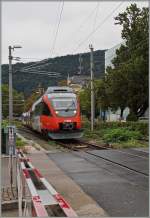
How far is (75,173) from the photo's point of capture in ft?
47.9

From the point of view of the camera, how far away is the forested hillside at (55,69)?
38531 millimetres

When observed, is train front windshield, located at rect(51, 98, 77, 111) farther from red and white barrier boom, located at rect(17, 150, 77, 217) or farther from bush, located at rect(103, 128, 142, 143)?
red and white barrier boom, located at rect(17, 150, 77, 217)

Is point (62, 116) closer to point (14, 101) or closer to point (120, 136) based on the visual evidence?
point (120, 136)

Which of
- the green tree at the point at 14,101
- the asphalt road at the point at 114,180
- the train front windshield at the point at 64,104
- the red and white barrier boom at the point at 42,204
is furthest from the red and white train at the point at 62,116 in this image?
the green tree at the point at 14,101

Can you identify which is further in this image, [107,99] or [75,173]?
[107,99]

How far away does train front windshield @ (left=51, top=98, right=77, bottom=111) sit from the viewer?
3066 cm

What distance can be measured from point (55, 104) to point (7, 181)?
18.6 m

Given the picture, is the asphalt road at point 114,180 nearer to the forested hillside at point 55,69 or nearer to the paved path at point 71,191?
the paved path at point 71,191

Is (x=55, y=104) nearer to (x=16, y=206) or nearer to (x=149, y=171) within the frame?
(x=149, y=171)

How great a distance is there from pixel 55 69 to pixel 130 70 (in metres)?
12.8

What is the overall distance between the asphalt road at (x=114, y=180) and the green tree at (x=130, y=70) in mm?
15652

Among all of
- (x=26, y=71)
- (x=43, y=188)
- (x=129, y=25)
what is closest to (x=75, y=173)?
(x=43, y=188)

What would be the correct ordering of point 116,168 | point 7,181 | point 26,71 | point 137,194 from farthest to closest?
point 26,71
point 116,168
point 7,181
point 137,194

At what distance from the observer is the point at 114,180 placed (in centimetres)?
1267
